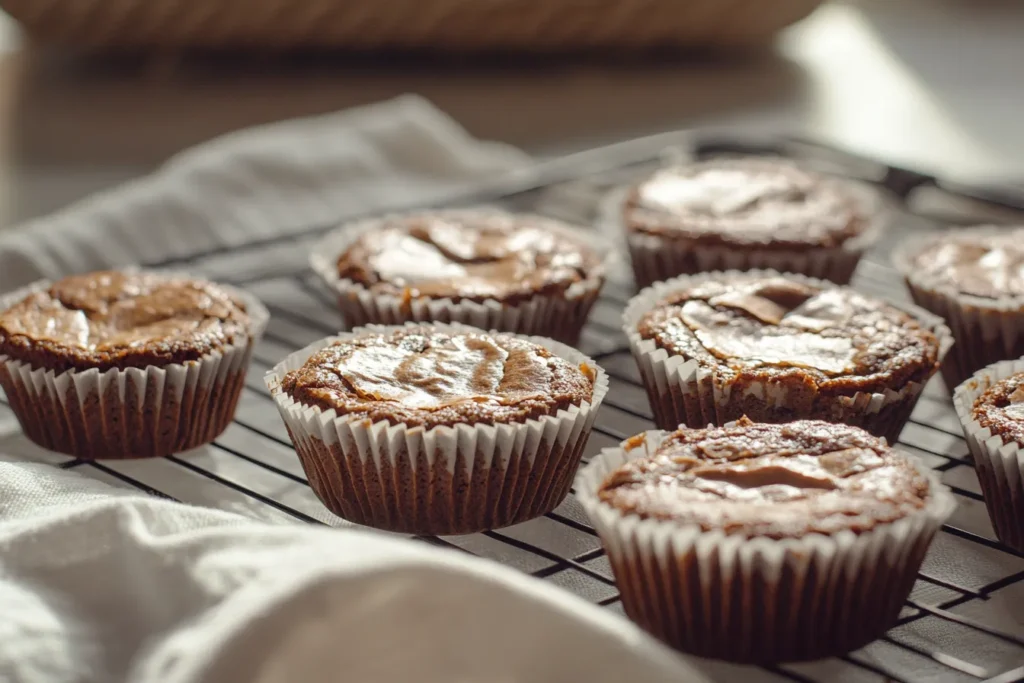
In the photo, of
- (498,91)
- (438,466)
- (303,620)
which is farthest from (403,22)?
(303,620)

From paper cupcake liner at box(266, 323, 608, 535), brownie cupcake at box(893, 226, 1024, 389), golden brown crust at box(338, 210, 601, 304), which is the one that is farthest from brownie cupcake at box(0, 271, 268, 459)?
brownie cupcake at box(893, 226, 1024, 389)

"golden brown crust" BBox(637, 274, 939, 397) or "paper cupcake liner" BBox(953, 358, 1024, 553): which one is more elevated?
"golden brown crust" BBox(637, 274, 939, 397)

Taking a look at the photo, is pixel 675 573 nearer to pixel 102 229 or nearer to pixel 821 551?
pixel 821 551

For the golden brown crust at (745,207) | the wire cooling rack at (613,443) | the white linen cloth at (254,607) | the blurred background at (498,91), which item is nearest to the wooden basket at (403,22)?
the blurred background at (498,91)

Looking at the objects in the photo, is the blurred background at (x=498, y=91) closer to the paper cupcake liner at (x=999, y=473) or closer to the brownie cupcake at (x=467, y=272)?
the brownie cupcake at (x=467, y=272)

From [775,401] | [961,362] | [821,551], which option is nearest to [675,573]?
[821,551]

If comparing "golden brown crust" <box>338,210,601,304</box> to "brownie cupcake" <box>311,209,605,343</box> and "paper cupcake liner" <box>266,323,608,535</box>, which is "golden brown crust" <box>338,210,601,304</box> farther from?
"paper cupcake liner" <box>266,323,608,535</box>
